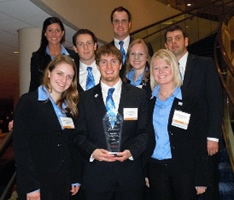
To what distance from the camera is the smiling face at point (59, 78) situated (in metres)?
2.38

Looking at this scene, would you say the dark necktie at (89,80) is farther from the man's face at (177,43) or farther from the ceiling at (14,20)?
the ceiling at (14,20)

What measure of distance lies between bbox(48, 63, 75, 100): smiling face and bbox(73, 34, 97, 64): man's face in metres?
0.60

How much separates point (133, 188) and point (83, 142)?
513mm

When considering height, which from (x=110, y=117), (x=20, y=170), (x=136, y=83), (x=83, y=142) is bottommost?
(x=20, y=170)

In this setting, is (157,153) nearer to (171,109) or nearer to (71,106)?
(171,109)

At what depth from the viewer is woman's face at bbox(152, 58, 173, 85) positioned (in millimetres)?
2494

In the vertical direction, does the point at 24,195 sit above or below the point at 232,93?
below

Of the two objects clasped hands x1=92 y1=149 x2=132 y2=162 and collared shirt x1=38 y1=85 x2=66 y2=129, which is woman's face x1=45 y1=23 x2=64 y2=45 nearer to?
collared shirt x1=38 y1=85 x2=66 y2=129

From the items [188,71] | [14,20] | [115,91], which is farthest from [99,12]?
[115,91]

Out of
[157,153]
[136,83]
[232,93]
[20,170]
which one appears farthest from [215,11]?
[20,170]

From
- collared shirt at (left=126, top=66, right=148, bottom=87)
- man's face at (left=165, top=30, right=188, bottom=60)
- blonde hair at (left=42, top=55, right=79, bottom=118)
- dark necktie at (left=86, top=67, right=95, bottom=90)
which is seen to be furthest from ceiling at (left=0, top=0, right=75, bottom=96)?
blonde hair at (left=42, top=55, right=79, bottom=118)

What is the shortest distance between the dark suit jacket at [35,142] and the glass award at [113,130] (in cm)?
34

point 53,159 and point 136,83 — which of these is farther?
point 136,83

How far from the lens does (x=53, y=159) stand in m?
2.20
